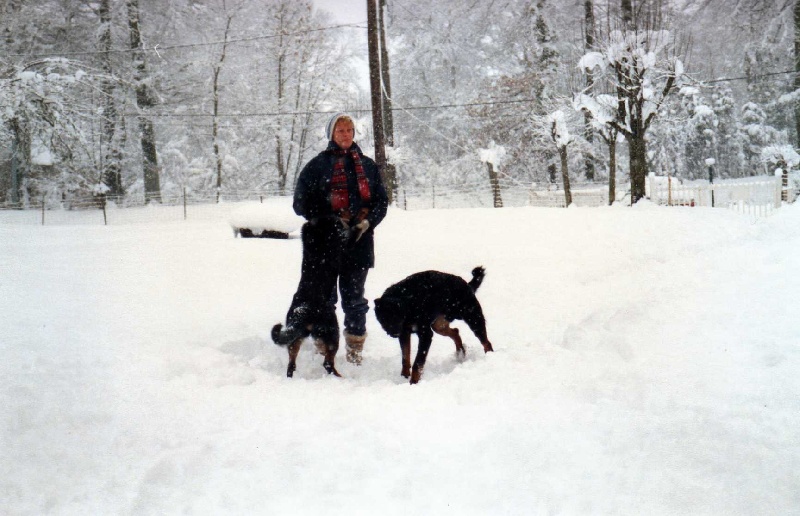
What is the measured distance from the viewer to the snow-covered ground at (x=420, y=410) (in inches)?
82.1

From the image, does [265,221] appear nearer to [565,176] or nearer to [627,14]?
[627,14]

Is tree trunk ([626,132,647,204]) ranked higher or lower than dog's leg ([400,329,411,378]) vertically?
higher

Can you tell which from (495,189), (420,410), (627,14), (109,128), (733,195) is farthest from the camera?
(495,189)

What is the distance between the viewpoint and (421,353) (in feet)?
12.6

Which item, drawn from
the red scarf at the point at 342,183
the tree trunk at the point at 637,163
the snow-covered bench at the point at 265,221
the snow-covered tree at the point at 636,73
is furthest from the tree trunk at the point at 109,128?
the red scarf at the point at 342,183

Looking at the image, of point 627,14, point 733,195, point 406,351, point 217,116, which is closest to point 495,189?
point 733,195

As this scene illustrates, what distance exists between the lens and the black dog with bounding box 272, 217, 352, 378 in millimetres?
4031

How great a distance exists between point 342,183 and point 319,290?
0.86 metres

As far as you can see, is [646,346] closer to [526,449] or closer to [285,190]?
[526,449]

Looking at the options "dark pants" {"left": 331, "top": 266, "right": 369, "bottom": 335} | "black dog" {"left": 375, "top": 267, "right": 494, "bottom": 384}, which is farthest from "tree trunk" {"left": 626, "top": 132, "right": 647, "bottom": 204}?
"dark pants" {"left": 331, "top": 266, "right": 369, "bottom": 335}

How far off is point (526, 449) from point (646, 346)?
166 centimetres

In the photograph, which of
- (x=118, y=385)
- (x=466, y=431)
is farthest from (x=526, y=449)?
(x=118, y=385)

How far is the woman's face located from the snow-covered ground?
1.76 metres

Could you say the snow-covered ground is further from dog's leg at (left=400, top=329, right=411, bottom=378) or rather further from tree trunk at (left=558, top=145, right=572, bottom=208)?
tree trunk at (left=558, top=145, right=572, bottom=208)
